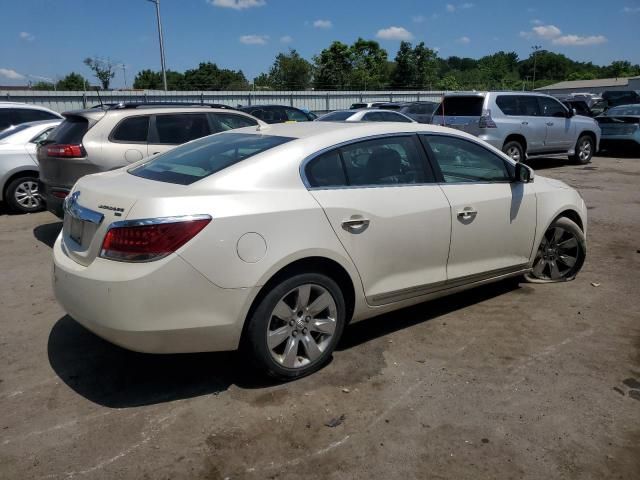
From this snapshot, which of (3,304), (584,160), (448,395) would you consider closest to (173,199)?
(448,395)

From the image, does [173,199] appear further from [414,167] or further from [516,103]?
[516,103]

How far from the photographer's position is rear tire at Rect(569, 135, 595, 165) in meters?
14.5

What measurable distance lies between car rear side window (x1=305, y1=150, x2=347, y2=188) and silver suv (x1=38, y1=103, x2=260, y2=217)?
4.00m

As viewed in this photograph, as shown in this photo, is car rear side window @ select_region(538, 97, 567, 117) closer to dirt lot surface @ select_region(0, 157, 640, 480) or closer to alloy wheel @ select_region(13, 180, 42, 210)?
dirt lot surface @ select_region(0, 157, 640, 480)

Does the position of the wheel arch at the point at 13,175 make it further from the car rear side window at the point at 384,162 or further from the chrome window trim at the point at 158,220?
the car rear side window at the point at 384,162

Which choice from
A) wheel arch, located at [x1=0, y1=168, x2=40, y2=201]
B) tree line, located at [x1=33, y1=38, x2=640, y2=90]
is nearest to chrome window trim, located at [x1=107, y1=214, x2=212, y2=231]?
wheel arch, located at [x1=0, y1=168, x2=40, y2=201]

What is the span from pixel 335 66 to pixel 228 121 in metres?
62.4

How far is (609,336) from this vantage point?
414 cm

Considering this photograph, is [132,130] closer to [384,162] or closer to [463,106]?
[384,162]

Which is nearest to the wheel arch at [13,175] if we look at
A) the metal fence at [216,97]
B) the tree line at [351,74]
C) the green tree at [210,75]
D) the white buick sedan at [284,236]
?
the white buick sedan at [284,236]

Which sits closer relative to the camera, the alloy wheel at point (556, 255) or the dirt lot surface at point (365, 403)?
the dirt lot surface at point (365, 403)

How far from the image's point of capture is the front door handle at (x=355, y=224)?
348cm

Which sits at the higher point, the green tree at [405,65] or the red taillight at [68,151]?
the green tree at [405,65]

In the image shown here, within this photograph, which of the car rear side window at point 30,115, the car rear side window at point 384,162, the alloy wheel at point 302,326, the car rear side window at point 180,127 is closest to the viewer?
the alloy wheel at point 302,326
